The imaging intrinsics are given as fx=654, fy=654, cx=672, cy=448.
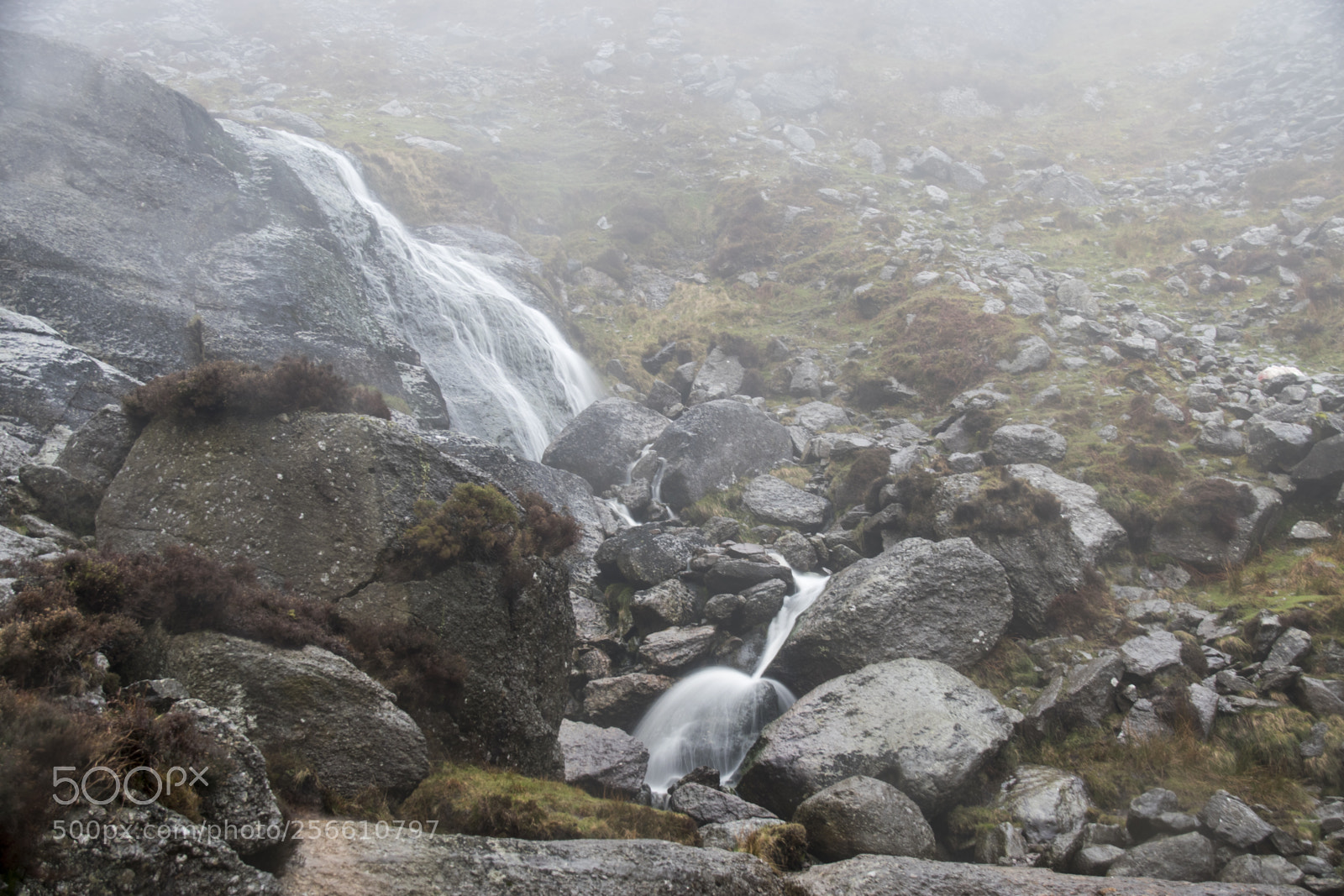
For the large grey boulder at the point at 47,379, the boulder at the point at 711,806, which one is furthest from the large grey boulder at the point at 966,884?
the large grey boulder at the point at 47,379

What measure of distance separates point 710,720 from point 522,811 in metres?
6.52

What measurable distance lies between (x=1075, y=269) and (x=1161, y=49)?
36808mm

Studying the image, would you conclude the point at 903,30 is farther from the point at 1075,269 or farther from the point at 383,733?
the point at 383,733

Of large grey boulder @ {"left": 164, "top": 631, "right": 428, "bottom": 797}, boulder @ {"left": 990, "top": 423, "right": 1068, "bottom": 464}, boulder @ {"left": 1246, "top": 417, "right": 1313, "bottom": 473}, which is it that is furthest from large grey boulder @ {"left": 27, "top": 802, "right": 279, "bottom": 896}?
boulder @ {"left": 1246, "top": 417, "right": 1313, "bottom": 473}

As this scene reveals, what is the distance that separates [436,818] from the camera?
7023 millimetres

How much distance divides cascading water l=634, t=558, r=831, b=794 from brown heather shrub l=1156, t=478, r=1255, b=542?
962 cm

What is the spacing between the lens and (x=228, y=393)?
10.2 m

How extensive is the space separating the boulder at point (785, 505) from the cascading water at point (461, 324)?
25.7 ft

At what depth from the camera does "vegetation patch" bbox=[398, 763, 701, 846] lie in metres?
7.03

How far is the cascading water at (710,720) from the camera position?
41.1ft

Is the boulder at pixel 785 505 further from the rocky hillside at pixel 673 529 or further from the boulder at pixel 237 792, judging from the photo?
the boulder at pixel 237 792

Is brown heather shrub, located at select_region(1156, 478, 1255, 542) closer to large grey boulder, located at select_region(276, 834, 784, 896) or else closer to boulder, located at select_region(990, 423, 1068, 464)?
boulder, located at select_region(990, 423, 1068, 464)

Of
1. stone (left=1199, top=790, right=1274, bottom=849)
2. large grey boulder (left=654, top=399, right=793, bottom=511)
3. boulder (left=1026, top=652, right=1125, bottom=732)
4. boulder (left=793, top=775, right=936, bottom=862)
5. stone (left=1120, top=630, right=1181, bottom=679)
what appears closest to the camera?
stone (left=1199, top=790, right=1274, bottom=849)

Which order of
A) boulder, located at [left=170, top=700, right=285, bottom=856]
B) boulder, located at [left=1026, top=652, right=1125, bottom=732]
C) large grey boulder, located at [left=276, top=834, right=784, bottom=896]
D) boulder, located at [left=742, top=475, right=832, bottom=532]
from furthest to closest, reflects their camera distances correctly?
boulder, located at [left=742, top=475, right=832, bottom=532] < boulder, located at [left=1026, top=652, right=1125, bottom=732] < large grey boulder, located at [left=276, top=834, right=784, bottom=896] < boulder, located at [left=170, top=700, right=285, bottom=856]
